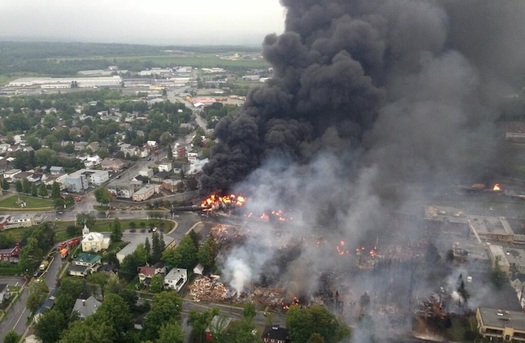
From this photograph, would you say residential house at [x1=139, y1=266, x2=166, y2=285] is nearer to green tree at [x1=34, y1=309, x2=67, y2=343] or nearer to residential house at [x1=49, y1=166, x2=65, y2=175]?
green tree at [x1=34, y1=309, x2=67, y2=343]

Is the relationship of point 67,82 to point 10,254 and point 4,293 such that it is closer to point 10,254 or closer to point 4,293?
point 10,254

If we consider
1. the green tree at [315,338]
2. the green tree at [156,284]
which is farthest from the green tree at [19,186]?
the green tree at [315,338]

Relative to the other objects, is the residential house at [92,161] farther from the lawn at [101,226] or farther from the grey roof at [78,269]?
the grey roof at [78,269]

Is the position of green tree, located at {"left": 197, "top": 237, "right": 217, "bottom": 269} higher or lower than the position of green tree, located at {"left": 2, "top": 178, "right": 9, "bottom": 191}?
higher

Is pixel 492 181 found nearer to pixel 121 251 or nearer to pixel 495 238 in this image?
pixel 495 238

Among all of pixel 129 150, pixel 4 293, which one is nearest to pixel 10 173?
pixel 129 150

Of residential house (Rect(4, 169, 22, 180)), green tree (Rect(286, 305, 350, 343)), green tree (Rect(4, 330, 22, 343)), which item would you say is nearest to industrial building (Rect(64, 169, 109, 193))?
residential house (Rect(4, 169, 22, 180))
